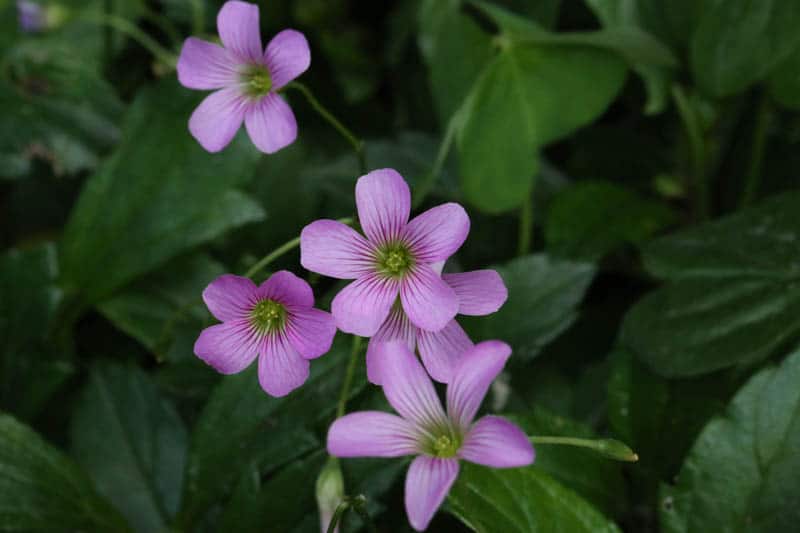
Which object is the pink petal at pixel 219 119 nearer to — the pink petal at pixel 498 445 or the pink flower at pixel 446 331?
the pink flower at pixel 446 331

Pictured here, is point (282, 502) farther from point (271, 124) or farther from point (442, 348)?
point (271, 124)

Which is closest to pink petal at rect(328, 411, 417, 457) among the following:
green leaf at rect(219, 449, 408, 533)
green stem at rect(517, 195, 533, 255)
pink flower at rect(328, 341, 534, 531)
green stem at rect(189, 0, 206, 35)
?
pink flower at rect(328, 341, 534, 531)

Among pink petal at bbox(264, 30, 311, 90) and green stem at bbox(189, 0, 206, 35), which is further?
green stem at bbox(189, 0, 206, 35)

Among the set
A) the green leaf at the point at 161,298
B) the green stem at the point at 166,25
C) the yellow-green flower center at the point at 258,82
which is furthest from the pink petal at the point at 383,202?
the green stem at the point at 166,25

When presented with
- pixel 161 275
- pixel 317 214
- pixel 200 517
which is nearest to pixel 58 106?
pixel 161 275

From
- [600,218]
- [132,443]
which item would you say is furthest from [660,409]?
[132,443]

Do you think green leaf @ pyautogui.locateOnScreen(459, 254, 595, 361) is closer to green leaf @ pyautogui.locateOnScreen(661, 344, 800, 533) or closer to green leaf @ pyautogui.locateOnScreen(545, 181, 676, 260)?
green leaf @ pyautogui.locateOnScreen(545, 181, 676, 260)

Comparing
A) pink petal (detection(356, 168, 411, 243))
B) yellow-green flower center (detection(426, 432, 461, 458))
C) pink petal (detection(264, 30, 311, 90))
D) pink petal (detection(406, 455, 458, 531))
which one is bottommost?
yellow-green flower center (detection(426, 432, 461, 458))
